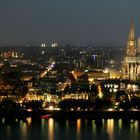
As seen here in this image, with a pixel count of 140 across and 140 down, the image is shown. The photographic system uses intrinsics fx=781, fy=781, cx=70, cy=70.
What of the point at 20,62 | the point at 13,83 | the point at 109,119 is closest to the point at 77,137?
the point at 109,119

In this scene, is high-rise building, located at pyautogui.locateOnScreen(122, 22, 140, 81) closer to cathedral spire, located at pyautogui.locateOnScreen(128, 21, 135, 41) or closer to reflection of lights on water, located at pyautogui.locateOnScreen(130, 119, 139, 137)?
cathedral spire, located at pyautogui.locateOnScreen(128, 21, 135, 41)

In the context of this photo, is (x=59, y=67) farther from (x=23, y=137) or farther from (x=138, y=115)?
(x=23, y=137)

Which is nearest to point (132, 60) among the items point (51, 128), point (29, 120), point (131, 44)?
point (131, 44)

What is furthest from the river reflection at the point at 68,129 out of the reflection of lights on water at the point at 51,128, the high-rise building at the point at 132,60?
the high-rise building at the point at 132,60

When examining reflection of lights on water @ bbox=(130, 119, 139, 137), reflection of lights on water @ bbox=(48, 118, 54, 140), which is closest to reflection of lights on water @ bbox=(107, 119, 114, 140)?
reflection of lights on water @ bbox=(130, 119, 139, 137)

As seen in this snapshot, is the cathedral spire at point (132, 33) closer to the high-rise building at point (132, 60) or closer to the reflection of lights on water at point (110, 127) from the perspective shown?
the high-rise building at point (132, 60)

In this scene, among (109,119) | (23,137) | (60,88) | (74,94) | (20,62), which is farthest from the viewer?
(20,62)
